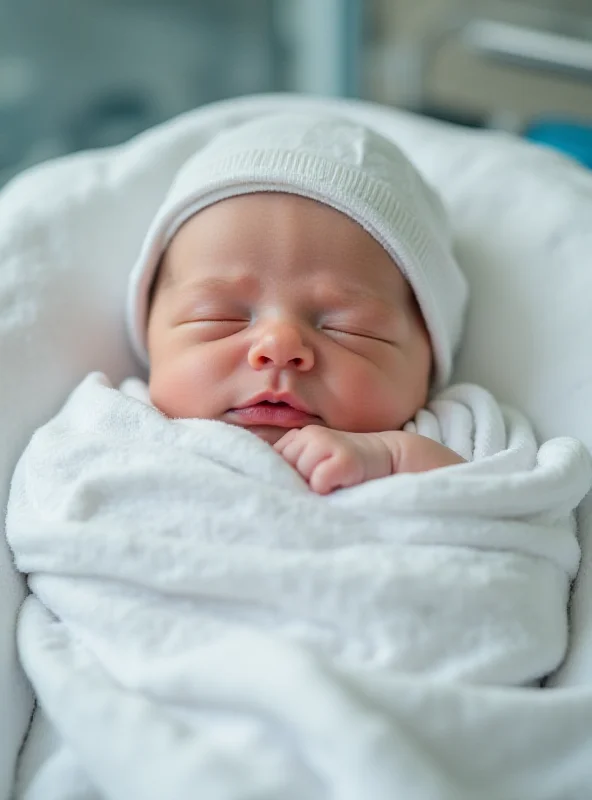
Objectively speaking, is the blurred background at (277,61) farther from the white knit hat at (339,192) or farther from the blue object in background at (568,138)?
the white knit hat at (339,192)

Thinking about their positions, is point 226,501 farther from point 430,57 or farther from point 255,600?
point 430,57

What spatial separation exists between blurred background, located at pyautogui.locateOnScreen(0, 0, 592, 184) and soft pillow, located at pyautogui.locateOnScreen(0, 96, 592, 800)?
0.45 m

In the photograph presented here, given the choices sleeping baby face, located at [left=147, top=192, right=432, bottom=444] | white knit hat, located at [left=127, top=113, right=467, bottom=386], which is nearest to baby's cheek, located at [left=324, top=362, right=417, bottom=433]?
sleeping baby face, located at [left=147, top=192, right=432, bottom=444]

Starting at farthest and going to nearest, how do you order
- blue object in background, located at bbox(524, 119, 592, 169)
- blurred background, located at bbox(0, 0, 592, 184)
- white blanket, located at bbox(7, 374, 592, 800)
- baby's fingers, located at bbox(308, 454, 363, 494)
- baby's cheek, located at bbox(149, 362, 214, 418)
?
blurred background, located at bbox(0, 0, 592, 184) → blue object in background, located at bbox(524, 119, 592, 169) → baby's cheek, located at bbox(149, 362, 214, 418) → baby's fingers, located at bbox(308, 454, 363, 494) → white blanket, located at bbox(7, 374, 592, 800)

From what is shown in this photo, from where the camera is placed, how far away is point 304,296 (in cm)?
88

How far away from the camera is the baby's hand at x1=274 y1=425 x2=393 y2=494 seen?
0.75 metres

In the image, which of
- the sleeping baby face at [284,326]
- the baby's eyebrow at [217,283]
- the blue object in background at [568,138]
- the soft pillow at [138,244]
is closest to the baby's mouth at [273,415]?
the sleeping baby face at [284,326]

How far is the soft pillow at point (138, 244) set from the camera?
0.95 meters

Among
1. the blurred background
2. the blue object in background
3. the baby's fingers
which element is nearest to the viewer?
the baby's fingers

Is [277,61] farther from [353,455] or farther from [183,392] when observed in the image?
[353,455]

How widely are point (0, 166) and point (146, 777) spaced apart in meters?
1.31

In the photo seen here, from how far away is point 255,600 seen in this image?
688mm

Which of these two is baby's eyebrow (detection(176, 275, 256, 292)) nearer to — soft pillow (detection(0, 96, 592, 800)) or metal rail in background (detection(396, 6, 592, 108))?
soft pillow (detection(0, 96, 592, 800))

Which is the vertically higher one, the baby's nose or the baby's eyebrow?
the baby's eyebrow
